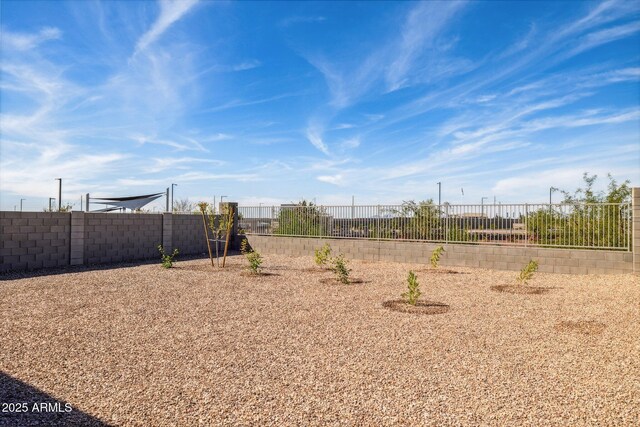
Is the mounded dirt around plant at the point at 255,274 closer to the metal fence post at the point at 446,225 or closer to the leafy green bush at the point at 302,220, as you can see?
the leafy green bush at the point at 302,220

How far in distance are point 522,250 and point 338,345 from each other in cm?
999

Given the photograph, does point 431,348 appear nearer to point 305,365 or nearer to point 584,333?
point 305,365

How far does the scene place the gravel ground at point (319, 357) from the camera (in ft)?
11.5

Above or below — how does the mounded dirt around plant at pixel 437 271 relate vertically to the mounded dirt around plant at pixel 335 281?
above

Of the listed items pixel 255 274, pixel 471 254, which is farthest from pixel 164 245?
pixel 471 254

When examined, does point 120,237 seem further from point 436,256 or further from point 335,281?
point 436,256

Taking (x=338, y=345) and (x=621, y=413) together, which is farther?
(x=338, y=345)

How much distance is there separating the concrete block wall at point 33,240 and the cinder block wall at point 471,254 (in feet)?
26.4

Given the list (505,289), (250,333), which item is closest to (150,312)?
(250,333)

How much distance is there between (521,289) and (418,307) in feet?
11.6

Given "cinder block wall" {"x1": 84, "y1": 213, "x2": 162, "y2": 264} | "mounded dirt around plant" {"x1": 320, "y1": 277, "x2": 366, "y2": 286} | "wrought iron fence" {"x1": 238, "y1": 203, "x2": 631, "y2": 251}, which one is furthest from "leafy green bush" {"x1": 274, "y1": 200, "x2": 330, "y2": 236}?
"mounded dirt around plant" {"x1": 320, "y1": 277, "x2": 366, "y2": 286}

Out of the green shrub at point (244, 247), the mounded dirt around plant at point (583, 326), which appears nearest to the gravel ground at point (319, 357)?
the mounded dirt around plant at point (583, 326)

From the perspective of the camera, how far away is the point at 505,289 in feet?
31.7

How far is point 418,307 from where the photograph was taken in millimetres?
7625
